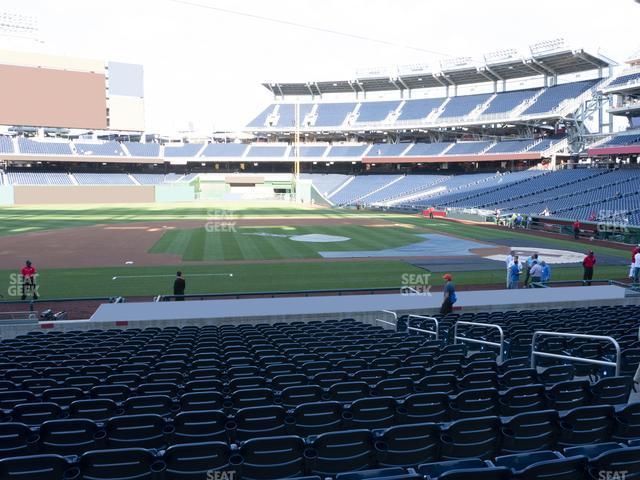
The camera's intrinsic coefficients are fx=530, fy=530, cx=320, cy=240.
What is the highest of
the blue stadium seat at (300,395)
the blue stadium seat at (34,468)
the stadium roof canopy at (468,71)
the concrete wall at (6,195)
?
the stadium roof canopy at (468,71)

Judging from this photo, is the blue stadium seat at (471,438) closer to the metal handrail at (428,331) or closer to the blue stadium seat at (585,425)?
the blue stadium seat at (585,425)

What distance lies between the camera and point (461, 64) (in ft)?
263

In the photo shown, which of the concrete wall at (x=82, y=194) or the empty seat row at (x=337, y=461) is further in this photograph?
the concrete wall at (x=82, y=194)

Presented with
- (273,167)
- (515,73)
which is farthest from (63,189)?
(515,73)

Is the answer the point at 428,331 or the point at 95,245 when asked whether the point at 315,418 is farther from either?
the point at 95,245

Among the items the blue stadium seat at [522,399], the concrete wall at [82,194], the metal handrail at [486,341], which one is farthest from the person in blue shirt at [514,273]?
the concrete wall at [82,194]

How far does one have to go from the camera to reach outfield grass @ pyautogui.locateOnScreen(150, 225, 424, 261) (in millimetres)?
30922

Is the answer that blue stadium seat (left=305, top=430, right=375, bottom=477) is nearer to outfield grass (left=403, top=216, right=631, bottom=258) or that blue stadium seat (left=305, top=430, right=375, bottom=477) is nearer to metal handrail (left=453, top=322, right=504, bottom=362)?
metal handrail (left=453, top=322, right=504, bottom=362)

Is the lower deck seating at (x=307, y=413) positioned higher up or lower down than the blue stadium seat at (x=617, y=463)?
lower down

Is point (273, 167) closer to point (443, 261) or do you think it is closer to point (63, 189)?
point (63, 189)

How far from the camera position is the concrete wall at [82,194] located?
7412 centimetres

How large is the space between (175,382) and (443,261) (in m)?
23.2

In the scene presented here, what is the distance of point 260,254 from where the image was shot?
101 ft

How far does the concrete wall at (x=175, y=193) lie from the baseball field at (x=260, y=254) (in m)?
34.9
